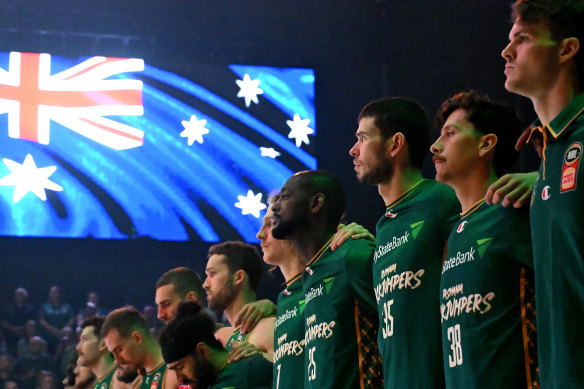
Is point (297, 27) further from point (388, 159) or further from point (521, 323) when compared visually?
point (521, 323)

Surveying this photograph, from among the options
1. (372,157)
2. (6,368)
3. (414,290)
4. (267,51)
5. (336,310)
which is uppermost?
(267,51)

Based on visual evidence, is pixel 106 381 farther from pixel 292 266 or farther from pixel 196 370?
pixel 292 266

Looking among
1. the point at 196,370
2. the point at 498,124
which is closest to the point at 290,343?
the point at 196,370

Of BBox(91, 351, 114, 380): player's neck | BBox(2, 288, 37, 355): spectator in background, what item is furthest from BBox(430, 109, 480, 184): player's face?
BBox(2, 288, 37, 355): spectator in background

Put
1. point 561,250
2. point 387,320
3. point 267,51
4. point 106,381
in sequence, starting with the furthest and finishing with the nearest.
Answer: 1. point 267,51
2. point 106,381
3. point 387,320
4. point 561,250

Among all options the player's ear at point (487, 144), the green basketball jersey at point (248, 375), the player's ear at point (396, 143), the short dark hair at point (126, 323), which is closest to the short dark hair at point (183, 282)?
the short dark hair at point (126, 323)

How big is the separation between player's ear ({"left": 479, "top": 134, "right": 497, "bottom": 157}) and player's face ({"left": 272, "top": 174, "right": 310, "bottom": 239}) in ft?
3.86

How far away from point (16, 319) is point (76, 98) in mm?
2588

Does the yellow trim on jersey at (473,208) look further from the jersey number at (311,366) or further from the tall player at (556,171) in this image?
the jersey number at (311,366)

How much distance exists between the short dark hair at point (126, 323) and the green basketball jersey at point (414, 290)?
2.97 metres

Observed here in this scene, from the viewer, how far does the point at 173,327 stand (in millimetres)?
4215

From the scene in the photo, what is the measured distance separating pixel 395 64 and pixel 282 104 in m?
1.42

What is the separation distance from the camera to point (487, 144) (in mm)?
2609

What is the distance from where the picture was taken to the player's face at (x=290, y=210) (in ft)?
11.8
